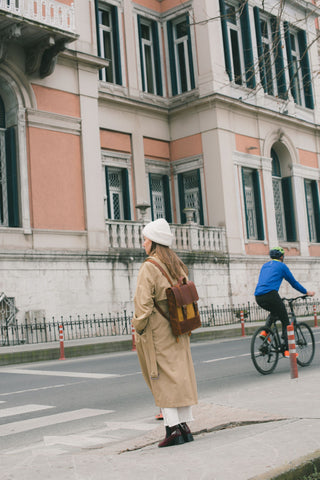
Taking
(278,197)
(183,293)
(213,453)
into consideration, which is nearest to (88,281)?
(278,197)

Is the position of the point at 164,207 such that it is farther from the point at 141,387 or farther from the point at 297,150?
the point at 141,387

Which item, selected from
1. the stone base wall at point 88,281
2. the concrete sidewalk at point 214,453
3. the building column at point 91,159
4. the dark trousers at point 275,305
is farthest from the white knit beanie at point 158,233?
Answer: the building column at point 91,159

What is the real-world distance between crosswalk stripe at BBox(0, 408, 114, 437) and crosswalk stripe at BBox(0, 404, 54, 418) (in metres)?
0.50

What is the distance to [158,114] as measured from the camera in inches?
1082

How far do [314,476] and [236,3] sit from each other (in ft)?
88.6

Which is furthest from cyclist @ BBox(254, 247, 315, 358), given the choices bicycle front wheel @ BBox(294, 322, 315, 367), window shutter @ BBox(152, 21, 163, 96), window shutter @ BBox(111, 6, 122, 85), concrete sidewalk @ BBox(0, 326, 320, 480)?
window shutter @ BBox(152, 21, 163, 96)

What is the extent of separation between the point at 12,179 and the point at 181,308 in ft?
51.0

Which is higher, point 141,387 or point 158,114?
point 158,114

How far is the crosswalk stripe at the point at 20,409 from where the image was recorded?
8.08 meters

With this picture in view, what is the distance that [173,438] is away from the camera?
18.0 feet

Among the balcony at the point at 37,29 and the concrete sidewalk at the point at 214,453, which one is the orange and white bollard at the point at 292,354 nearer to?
the concrete sidewalk at the point at 214,453

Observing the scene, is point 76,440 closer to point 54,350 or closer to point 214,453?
point 214,453

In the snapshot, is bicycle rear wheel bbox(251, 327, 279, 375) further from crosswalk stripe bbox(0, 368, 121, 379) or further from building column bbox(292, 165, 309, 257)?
building column bbox(292, 165, 309, 257)

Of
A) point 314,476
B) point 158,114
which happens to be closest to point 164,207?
point 158,114
